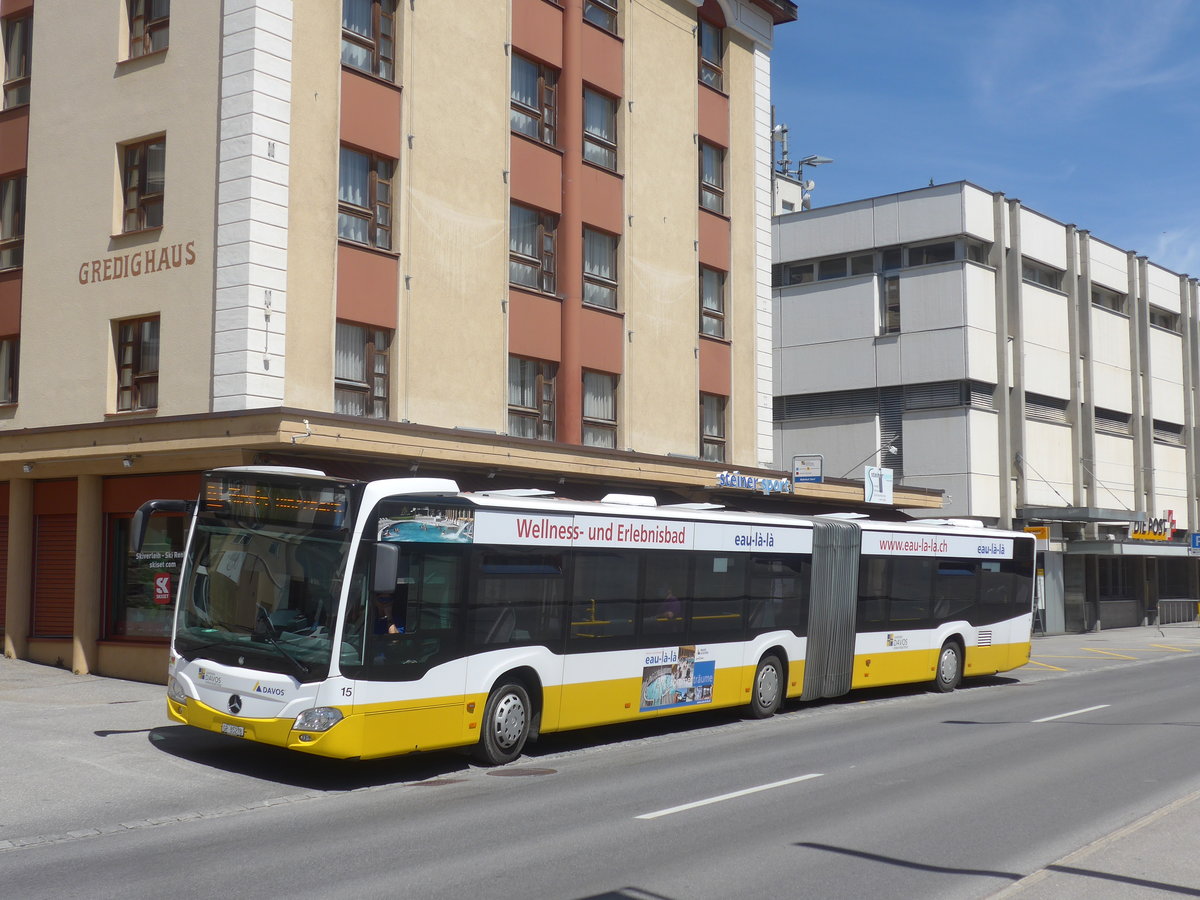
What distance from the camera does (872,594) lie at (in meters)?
20.4

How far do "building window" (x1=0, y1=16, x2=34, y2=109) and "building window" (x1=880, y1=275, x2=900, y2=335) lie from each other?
26.4 metres

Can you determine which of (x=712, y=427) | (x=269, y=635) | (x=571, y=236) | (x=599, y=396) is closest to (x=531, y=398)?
(x=599, y=396)

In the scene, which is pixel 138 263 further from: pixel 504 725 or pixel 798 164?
pixel 798 164

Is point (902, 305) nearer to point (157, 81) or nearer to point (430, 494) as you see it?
point (157, 81)

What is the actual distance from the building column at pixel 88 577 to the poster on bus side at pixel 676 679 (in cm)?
993

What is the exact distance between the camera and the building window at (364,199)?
2000 cm

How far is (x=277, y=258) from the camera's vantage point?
731 inches

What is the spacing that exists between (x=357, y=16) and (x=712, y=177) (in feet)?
34.3

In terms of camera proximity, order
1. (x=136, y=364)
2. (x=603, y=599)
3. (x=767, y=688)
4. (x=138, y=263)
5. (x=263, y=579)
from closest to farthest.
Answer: (x=263, y=579), (x=603, y=599), (x=767, y=688), (x=138, y=263), (x=136, y=364)

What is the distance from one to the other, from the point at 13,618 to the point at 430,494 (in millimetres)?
12200

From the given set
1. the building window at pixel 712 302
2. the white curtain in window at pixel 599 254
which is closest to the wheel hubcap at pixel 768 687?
the white curtain in window at pixel 599 254

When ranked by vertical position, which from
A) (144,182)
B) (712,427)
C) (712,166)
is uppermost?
(712,166)

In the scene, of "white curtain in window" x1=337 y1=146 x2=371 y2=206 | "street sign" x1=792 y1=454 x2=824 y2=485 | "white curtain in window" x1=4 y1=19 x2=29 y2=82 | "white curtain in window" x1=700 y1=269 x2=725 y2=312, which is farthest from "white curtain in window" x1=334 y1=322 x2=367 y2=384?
"street sign" x1=792 y1=454 x2=824 y2=485

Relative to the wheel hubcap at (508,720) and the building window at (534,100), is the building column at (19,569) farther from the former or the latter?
the wheel hubcap at (508,720)
